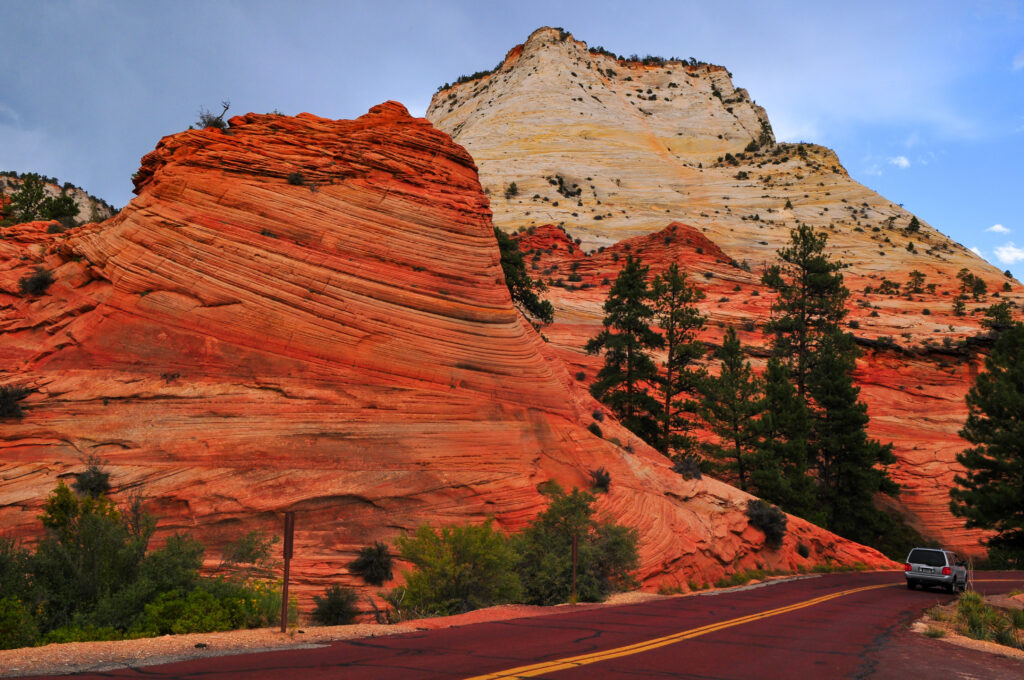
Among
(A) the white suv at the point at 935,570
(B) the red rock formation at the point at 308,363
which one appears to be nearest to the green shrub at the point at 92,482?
(B) the red rock formation at the point at 308,363

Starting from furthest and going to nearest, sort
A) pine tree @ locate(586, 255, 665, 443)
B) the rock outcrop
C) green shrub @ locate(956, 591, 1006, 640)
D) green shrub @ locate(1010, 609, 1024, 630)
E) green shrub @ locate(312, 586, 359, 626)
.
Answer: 1. the rock outcrop
2. pine tree @ locate(586, 255, 665, 443)
3. green shrub @ locate(1010, 609, 1024, 630)
4. green shrub @ locate(956, 591, 1006, 640)
5. green shrub @ locate(312, 586, 359, 626)

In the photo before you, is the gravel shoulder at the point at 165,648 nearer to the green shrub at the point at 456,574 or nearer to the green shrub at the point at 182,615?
the green shrub at the point at 182,615

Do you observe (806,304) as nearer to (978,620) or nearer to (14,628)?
(978,620)

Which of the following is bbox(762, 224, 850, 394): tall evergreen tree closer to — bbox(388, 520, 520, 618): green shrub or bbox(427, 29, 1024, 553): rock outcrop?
bbox(427, 29, 1024, 553): rock outcrop

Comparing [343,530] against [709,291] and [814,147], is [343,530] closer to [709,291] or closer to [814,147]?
[709,291]

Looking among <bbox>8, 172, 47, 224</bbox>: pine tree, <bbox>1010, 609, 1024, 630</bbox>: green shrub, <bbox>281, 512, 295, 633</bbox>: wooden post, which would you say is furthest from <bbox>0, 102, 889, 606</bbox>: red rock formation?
<bbox>8, 172, 47, 224</bbox>: pine tree

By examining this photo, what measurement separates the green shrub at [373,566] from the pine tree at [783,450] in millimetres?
22597

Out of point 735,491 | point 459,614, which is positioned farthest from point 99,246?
point 735,491

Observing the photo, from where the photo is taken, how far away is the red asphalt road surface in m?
7.16

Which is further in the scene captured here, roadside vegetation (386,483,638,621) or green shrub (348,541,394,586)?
green shrub (348,541,394,586)

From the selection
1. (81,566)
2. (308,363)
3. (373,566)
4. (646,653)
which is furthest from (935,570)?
(81,566)

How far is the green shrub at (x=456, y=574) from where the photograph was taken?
41.4ft

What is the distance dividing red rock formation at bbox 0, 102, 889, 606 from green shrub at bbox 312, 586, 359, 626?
1556 mm

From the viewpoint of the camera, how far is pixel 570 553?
15.1 m
